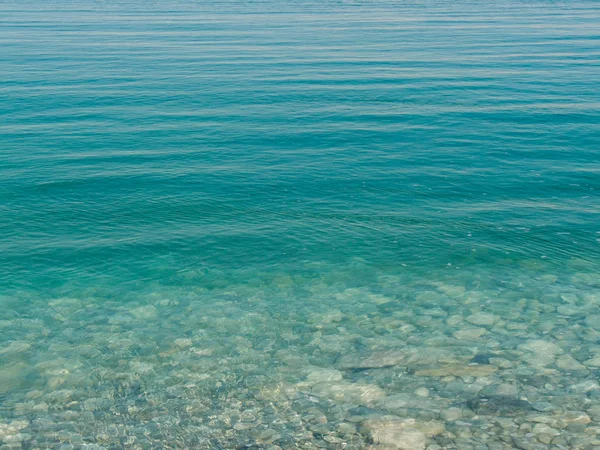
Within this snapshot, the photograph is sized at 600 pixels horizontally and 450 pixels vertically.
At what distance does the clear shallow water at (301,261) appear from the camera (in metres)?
14.2

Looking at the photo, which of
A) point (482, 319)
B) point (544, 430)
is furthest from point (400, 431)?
point (482, 319)

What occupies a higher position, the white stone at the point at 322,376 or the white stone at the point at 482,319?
the white stone at the point at 322,376

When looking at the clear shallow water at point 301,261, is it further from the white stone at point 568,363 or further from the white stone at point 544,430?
the white stone at point 568,363

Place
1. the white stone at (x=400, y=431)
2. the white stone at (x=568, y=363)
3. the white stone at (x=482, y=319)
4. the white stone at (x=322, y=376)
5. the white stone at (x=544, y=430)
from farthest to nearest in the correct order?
the white stone at (x=482, y=319) < the white stone at (x=568, y=363) < the white stone at (x=322, y=376) < the white stone at (x=544, y=430) < the white stone at (x=400, y=431)

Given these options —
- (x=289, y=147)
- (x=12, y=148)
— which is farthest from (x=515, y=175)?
(x=12, y=148)

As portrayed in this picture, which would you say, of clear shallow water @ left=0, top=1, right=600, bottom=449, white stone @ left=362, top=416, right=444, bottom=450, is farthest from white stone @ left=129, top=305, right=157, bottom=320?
white stone @ left=362, top=416, right=444, bottom=450

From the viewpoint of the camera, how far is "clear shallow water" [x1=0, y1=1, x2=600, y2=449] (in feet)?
46.6

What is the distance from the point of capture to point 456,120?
35062mm

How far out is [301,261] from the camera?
2142 centimetres

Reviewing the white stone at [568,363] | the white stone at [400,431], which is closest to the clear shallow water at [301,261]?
the white stone at [400,431]

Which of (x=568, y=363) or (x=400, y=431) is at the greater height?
(x=400, y=431)

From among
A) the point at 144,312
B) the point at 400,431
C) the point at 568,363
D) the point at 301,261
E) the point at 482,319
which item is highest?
the point at 400,431

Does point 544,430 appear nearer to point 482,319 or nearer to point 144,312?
point 482,319

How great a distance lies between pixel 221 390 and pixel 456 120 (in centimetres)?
2397
